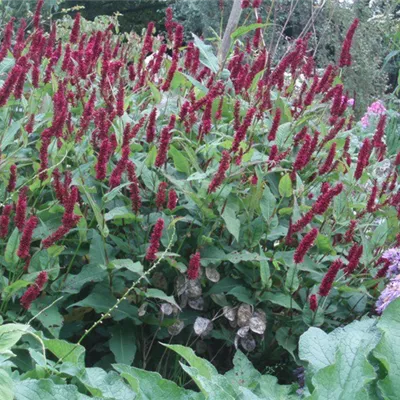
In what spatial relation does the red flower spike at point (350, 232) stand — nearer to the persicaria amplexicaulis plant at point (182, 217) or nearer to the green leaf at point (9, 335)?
the persicaria amplexicaulis plant at point (182, 217)

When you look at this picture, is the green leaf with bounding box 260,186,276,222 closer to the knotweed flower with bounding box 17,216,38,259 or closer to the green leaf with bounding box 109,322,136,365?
the green leaf with bounding box 109,322,136,365

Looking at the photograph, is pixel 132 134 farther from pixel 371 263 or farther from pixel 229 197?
pixel 371 263

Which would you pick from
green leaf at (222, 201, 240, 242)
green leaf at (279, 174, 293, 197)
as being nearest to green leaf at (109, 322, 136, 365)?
green leaf at (222, 201, 240, 242)

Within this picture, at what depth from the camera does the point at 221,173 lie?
229 cm

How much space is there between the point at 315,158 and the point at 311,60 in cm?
87

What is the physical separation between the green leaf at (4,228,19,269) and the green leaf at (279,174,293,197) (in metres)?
0.93

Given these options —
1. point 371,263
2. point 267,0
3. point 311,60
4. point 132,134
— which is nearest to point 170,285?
point 132,134

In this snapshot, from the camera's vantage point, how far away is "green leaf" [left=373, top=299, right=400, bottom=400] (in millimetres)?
1722

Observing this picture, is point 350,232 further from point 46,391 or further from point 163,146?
point 46,391

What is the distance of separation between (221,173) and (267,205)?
0.31m

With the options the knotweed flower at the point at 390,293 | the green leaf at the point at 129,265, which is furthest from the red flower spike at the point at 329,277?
the green leaf at the point at 129,265

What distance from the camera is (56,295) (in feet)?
7.65

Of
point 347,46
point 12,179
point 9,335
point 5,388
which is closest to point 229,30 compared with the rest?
point 347,46

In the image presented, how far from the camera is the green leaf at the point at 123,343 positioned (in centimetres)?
238
